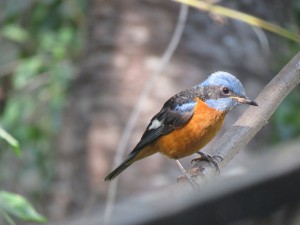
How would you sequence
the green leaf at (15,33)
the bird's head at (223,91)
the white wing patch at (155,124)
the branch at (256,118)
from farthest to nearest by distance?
1. the green leaf at (15,33)
2. the white wing patch at (155,124)
3. the bird's head at (223,91)
4. the branch at (256,118)

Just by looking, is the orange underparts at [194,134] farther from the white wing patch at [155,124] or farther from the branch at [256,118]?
the branch at [256,118]

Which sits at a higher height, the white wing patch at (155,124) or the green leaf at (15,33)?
the green leaf at (15,33)

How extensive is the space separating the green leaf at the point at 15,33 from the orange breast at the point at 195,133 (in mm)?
2586

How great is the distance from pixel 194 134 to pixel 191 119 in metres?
0.12

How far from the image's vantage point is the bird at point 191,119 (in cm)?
389

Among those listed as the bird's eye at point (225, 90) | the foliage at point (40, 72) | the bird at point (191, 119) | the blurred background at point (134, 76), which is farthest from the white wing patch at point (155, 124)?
the foliage at point (40, 72)

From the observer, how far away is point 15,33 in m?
6.39

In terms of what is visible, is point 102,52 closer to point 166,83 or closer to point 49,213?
point 166,83

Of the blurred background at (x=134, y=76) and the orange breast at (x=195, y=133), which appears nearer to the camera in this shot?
the orange breast at (x=195, y=133)

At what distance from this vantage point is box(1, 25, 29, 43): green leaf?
6199mm

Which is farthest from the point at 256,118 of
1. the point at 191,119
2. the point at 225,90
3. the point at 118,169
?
the point at 118,169

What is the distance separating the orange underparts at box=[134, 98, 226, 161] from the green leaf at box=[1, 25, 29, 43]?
254cm

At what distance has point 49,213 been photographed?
6484 millimetres

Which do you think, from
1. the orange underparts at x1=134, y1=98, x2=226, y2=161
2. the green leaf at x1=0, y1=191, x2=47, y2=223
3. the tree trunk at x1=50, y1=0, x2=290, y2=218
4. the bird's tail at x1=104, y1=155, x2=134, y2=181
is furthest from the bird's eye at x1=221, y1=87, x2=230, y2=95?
the tree trunk at x1=50, y1=0, x2=290, y2=218
